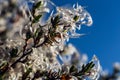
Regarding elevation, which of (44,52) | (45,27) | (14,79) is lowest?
(14,79)

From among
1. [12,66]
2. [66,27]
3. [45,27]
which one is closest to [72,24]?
[66,27]

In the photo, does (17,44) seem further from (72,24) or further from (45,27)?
(72,24)

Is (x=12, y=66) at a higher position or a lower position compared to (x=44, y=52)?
lower

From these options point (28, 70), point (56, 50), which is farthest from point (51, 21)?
point (28, 70)

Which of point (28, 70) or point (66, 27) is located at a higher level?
point (66, 27)

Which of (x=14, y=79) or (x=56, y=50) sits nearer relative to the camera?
(x=14, y=79)

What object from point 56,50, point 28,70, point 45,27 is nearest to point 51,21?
point 45,27

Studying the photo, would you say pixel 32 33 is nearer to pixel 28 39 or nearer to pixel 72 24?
pixel 28 39

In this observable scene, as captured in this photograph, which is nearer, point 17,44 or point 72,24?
point 17,44
